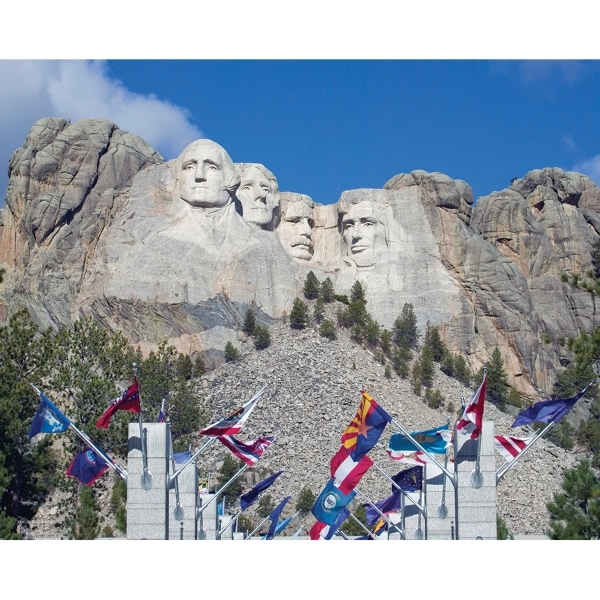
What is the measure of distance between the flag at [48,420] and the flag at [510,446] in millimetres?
8466

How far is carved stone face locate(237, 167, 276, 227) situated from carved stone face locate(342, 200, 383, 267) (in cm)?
364

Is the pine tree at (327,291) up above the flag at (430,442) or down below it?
above

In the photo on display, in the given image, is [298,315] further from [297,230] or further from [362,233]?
[297,230]

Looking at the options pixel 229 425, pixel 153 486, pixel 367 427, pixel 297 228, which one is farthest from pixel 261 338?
pixel 367 427

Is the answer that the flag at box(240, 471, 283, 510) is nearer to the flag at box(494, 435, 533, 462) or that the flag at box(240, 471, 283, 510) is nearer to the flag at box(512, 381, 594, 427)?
the flag at box(494, 435, 533, 462)

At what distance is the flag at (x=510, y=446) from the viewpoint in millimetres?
29109

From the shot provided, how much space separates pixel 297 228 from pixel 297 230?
110 millimetres

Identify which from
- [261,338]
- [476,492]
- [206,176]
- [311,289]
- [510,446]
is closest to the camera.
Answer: [476,492]

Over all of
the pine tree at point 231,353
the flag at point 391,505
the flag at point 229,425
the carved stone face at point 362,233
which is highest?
the carved stone face at point 362,233

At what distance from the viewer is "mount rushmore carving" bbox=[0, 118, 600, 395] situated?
59375mm

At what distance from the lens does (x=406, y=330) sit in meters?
61.8

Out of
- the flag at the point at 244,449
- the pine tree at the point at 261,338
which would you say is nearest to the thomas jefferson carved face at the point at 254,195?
the pine tree at the point at 261,338

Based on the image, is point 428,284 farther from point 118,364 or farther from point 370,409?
point 370,409

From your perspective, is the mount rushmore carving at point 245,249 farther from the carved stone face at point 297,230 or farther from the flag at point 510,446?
the flag at point 510,446
